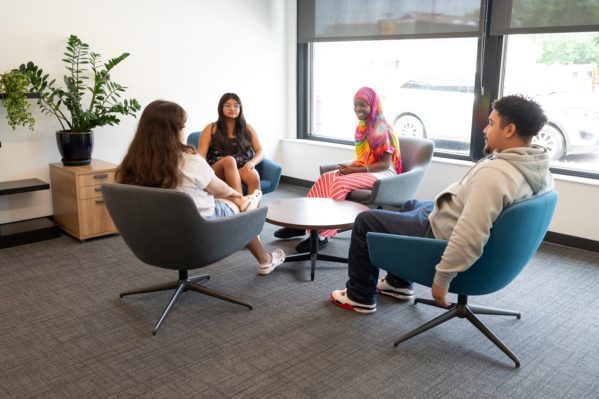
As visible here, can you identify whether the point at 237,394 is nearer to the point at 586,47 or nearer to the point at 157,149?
the point at 157,149

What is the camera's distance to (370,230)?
9.43 feet

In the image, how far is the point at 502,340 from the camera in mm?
2781

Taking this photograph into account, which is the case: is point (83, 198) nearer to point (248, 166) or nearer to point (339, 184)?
point (248, 166)

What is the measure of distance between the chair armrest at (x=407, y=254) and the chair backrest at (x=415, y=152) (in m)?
1.92

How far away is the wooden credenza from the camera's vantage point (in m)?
4.26

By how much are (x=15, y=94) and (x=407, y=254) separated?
10.1 ft

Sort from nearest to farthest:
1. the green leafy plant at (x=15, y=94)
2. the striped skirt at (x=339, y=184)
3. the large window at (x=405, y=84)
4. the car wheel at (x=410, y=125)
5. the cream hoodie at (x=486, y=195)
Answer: the cream hoodie at (x=486, y=195), the green leafy plant at (x=15, y=94), the striped skirt at (x=339, y=184), the large window at (x=405, y=84), the car wheel at (x=410, y=125)

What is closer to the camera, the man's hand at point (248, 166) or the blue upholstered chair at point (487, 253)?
the blue upholstered chair at point (487, 253)

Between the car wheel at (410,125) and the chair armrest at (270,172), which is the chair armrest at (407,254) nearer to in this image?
the chair armrest at (270,172)

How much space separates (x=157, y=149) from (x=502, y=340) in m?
1.93

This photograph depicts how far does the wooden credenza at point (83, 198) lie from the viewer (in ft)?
14.0

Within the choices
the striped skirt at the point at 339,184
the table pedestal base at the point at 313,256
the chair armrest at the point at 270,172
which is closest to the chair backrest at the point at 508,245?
the table pedestal base at the point at 313,256

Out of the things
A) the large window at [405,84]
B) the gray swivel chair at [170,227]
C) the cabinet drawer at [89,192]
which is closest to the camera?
the gray swivel chair at [170,227]

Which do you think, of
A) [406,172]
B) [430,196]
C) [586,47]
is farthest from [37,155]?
[586,47]
